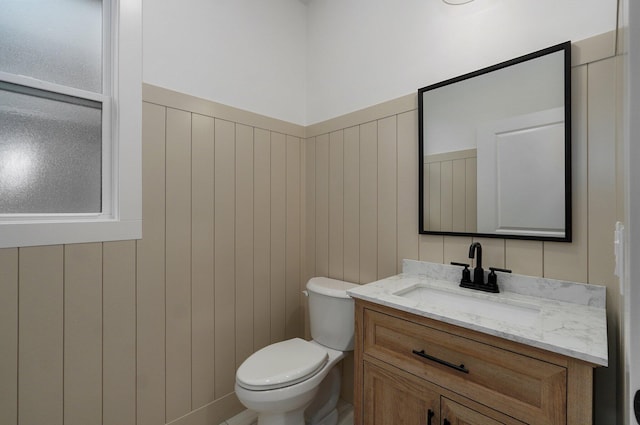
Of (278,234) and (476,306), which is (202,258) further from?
(476,306)

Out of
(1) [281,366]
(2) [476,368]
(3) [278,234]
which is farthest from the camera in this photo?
(3) [278,234]

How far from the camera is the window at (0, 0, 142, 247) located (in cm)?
123

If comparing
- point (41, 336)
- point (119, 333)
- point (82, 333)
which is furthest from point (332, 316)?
point (41, 336)

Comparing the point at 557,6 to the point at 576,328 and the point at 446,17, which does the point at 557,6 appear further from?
the point at 576,328

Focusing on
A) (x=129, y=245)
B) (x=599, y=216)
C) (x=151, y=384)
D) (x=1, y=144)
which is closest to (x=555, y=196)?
(x=599, y=216)

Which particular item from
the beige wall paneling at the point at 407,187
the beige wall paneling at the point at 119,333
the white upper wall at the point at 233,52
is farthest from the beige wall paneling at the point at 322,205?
the beige wall paneling at the point at 119,333

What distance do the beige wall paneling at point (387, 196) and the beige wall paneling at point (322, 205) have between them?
42 cm

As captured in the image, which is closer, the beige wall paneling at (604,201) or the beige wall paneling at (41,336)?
the beige wall paneling at (604,201)

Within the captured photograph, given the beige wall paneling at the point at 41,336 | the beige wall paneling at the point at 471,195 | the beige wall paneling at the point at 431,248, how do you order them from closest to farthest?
the beige wall paneling at the point at 41,336, the beige wall paneling at the point at 471,195, the beige wall paneling at the point at 431,248

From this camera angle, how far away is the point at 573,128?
1.16 m

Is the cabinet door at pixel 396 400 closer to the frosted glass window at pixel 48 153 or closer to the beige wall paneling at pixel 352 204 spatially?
the beige wall paneling at pixel 352 204

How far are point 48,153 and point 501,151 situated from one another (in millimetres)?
1980

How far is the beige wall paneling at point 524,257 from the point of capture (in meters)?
1.24

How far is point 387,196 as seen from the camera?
5.68 ft
